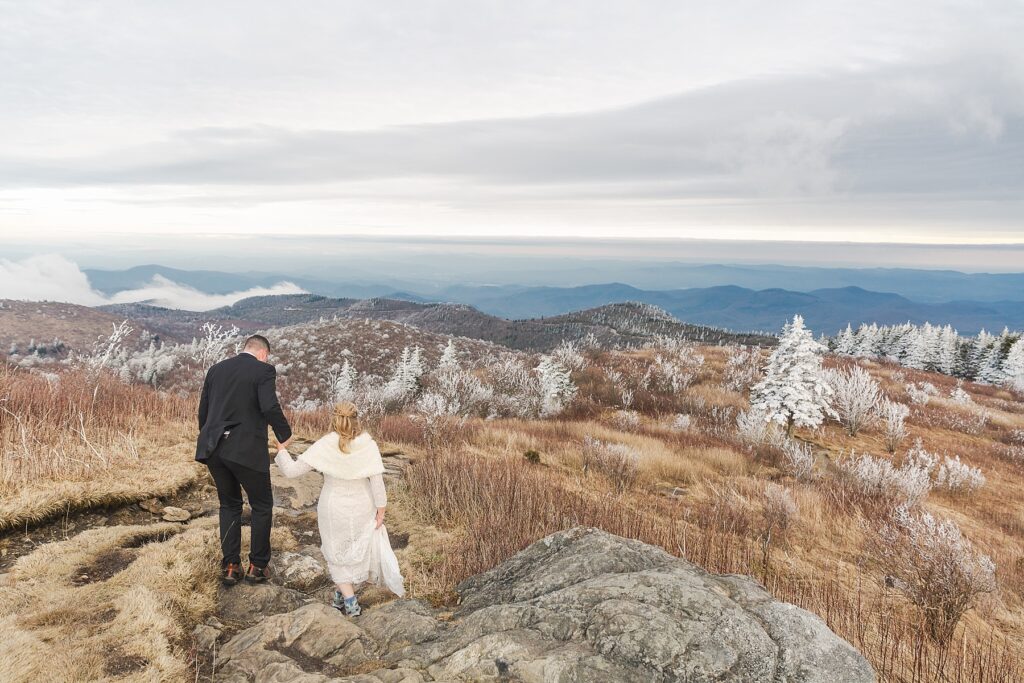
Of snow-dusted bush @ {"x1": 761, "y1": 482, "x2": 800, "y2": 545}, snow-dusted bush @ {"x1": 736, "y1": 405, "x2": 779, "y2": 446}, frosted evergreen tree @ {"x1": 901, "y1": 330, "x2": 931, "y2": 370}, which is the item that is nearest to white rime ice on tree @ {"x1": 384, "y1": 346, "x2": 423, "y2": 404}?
snow-dusted bush @ {"x1": 736, "y1": 405, "x2": 779, "y2": 446}

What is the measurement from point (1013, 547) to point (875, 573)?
11.9ft

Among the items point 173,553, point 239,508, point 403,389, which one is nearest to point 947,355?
point 403,389

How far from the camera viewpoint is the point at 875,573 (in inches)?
254

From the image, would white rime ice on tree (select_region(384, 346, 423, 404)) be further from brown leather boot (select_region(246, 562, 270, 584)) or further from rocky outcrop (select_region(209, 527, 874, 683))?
rocky outcrop (select_region(209, 527, 874, 683))

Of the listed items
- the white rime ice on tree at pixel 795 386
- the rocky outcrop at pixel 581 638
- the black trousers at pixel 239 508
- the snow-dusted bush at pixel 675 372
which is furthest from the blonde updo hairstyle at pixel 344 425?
the snow-dusted bush at pixel 675 372

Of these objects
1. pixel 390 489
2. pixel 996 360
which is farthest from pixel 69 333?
pixel 996 360

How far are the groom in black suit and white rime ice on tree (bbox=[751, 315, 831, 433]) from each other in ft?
45.5

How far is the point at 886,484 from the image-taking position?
31.7 feet

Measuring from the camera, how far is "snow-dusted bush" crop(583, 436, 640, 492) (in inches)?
377

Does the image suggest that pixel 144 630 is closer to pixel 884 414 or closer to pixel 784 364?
pixel 784 364

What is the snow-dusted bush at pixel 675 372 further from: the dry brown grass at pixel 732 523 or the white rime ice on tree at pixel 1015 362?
the white rime ice on tree at pixel 1015 362

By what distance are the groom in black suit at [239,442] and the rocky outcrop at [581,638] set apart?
1.30 metres

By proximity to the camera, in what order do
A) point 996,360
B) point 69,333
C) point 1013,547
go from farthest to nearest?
point 69,333
point 996,360
point 1013,547

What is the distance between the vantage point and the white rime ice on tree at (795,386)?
1455 cm
